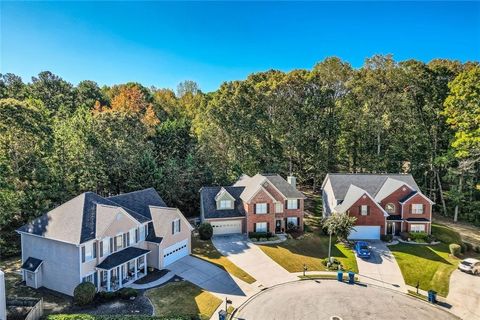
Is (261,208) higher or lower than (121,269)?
higher

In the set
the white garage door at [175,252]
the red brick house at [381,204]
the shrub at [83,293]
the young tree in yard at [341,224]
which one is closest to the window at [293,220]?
the red brick house at [381,204]

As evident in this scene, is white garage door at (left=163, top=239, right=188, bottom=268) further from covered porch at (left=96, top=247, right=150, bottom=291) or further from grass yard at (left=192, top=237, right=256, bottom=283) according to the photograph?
covered porch at (left=96, top=247, right=150, bottom=291)

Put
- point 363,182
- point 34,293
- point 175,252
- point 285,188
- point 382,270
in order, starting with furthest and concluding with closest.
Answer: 1. point 363,182
2. point 285,188
3. point 175,252
4. point 382,270
5. point 34,293

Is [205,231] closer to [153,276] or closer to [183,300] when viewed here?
[153,276]

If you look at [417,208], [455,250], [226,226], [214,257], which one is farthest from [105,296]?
[417,208]

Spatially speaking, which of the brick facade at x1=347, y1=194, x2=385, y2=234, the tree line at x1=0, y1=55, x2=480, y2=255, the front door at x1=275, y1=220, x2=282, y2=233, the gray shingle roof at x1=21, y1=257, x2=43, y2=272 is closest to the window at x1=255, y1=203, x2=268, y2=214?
the front door at x1=275, y1=220, x2=282, y2=233

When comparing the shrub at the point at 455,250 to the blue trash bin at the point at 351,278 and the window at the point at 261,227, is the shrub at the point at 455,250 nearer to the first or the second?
the blue trash bin at the point at 351,278
